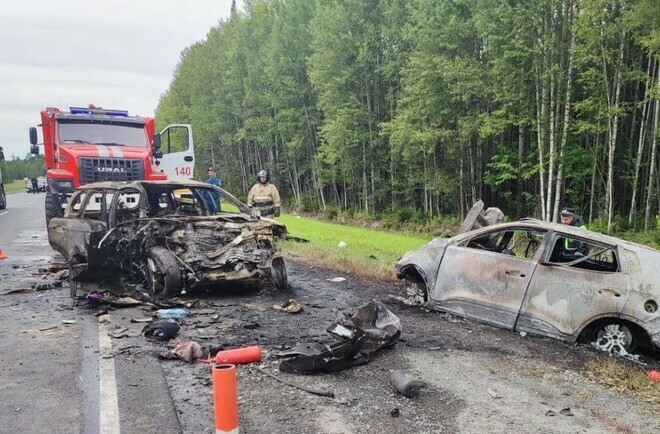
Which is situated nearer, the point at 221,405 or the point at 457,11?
the point at 221,405

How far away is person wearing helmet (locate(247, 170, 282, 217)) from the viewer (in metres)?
11.8

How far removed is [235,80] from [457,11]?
2370 centimetres

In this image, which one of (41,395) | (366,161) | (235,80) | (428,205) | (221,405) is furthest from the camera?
(235,80)

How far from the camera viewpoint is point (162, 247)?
7406 millimetres

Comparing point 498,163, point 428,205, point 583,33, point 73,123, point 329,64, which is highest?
point 329,64

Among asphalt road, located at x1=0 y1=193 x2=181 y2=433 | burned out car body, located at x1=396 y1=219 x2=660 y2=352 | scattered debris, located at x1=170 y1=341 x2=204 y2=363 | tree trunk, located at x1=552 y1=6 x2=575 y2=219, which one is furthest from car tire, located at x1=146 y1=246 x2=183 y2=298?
tree trunk, located at x1=552 y1=6 x2=575 y2=219

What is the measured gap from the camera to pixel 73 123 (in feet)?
41.8

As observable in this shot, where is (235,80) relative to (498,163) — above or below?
above

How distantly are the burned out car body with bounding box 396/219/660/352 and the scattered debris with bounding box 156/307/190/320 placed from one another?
123 inches

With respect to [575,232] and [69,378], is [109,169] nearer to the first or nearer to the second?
[69,378]

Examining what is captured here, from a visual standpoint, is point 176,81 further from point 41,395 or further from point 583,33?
point 41,395

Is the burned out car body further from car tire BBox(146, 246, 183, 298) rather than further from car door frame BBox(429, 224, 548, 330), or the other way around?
car tire BBox(146, 246, 183, 298)

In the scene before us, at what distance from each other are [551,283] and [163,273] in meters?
4.87

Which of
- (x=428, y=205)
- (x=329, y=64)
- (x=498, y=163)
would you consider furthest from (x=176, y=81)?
(x=498, y=163)
